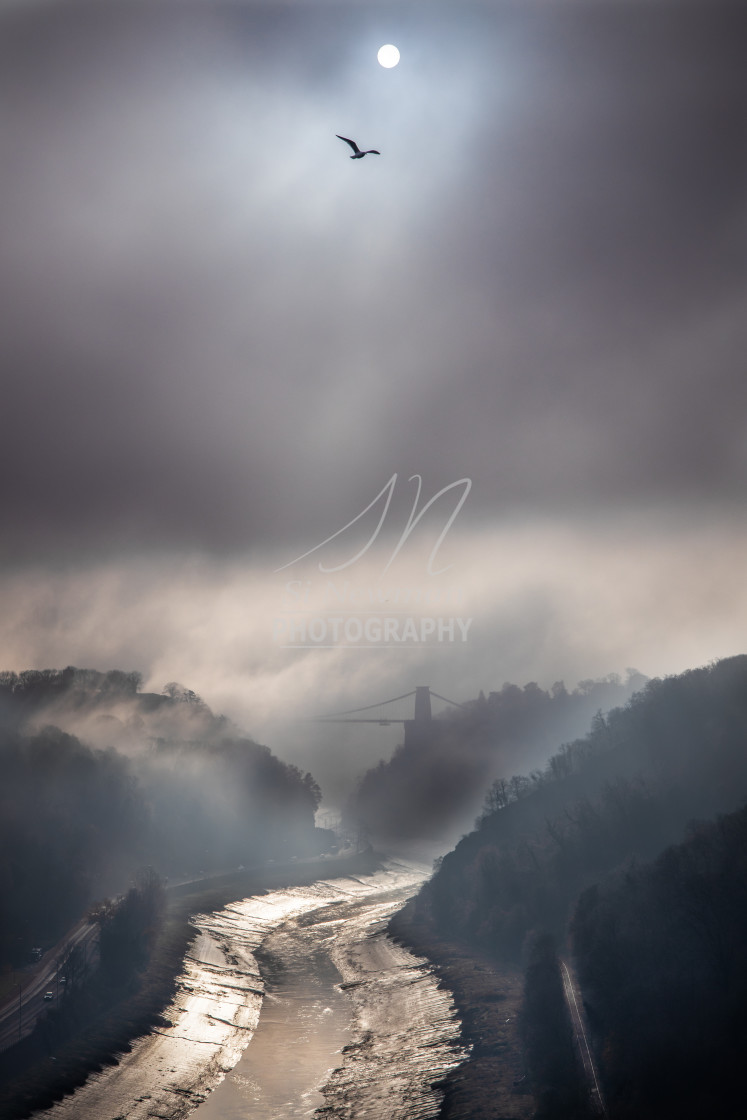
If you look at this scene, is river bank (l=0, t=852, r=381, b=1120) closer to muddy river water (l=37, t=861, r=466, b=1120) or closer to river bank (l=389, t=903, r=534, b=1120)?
muddy river water (l=37, t=861, r=466, b=1120)

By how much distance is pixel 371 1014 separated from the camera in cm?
5488

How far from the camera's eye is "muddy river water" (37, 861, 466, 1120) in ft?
130

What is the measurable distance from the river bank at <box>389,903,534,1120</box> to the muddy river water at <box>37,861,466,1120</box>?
1.00 m

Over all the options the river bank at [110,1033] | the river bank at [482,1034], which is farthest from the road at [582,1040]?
the river bank at [110,1033]

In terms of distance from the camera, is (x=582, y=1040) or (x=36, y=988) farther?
(x=36, y=988)

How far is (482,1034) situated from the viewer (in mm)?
47688

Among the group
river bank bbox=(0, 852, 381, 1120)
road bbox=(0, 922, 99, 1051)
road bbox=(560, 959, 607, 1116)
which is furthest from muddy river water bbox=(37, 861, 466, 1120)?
road bbox=(560, 959, 607, 1116)

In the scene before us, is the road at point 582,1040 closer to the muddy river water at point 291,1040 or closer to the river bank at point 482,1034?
the river bank at point 482,1034

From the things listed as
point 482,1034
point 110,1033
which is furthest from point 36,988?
point 482,1034

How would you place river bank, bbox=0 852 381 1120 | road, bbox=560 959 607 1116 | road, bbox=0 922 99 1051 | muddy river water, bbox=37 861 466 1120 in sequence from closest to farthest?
1. road, bbox=560 959 607 1116
2. muddy river water, bbox=37 861 466 1120
3. river bank, bbox=0 852 381 1120
4. road, bbox=0 922 99 1051

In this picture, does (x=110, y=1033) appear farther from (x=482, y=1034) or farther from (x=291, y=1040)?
(x=482, y=1034)

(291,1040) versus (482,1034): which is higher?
(291,1040)

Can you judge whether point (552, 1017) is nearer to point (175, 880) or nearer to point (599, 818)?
point (599, 818)

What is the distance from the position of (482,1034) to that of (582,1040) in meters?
9.63
